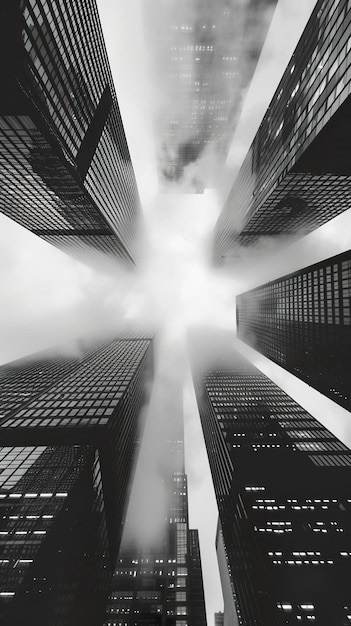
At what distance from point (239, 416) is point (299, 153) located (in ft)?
341

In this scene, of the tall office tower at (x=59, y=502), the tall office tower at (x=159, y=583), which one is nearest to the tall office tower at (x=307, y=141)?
the tall office tower at (x=59, y=502)

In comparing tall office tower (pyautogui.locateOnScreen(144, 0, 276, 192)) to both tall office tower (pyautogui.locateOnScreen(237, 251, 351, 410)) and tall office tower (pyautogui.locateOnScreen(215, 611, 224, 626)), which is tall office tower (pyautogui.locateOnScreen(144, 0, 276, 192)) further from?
tall office tower (pyautogui.locateOnScreen(215, 611, 224, 626))

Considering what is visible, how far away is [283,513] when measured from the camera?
76312 millimetres

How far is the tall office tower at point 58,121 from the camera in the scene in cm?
3056

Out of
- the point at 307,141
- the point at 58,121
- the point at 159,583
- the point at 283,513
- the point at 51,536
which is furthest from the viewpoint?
the point at 159,583

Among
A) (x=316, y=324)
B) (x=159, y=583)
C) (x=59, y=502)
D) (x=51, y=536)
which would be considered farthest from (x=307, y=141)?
(x=159, y=583)

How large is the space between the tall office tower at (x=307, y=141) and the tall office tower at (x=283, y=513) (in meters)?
80.8

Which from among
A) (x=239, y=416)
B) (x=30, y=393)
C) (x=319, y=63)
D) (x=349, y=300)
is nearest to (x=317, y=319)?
(x=349, y=300)

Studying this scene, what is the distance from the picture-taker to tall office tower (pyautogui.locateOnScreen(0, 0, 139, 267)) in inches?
1203

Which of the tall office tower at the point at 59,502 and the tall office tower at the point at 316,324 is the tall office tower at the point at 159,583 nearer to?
the tall office tower at the point at 59,502

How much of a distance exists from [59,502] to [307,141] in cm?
7017

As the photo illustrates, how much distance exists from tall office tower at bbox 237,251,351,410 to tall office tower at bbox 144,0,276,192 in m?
83.4

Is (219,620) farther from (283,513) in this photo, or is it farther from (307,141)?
(307,141)

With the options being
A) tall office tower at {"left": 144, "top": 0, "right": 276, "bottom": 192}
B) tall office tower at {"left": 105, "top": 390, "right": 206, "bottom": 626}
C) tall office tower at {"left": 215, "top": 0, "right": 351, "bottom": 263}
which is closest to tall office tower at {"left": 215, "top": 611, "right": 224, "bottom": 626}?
tall office tower at {"left": 105, "top": 390, "right": 206, "bottom": 626}
